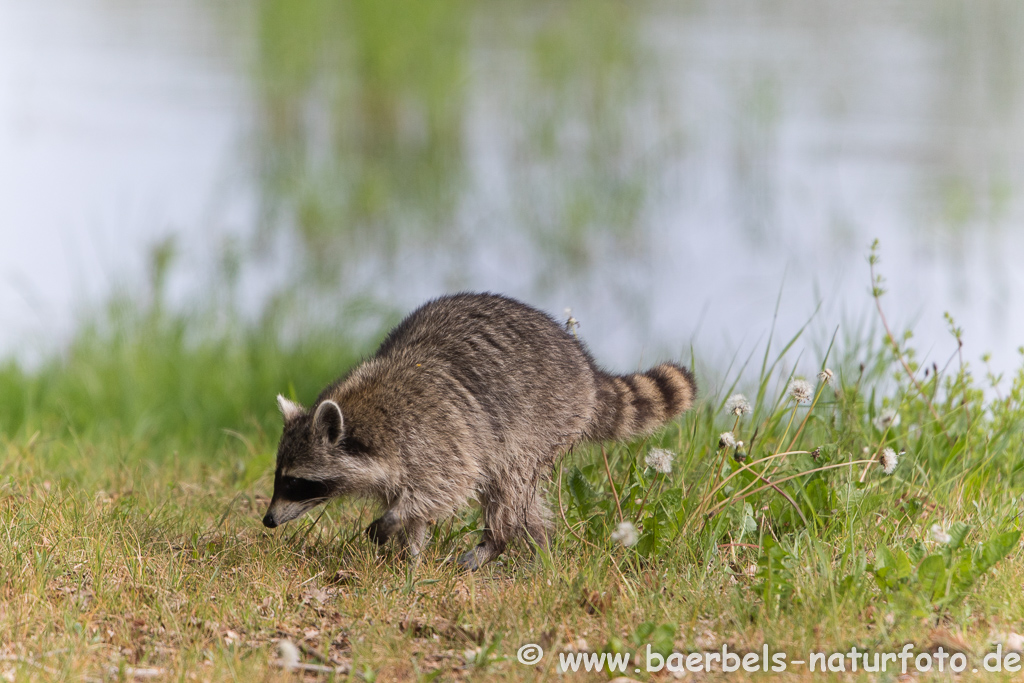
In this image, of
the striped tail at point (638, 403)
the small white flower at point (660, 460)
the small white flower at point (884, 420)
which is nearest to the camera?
the small white flower at point (660, 460)

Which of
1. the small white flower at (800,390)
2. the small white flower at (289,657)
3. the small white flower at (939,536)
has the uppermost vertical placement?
the small white flower at (800,390)

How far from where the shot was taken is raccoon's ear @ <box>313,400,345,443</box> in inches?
161

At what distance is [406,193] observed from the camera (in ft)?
33.9

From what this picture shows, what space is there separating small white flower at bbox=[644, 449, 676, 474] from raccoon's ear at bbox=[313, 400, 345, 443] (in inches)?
48.3

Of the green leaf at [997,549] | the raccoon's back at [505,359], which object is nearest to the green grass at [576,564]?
the green leaf at [997,549]

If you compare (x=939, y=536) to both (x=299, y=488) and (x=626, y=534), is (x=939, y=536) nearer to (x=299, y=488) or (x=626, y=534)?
(x=626, y=534)

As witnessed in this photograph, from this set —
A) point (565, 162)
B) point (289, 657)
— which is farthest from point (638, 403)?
point (565, 162)

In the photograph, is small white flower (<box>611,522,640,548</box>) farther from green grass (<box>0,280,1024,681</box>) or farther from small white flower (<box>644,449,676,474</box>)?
small white flower (<box>644,449,676,474</box>)

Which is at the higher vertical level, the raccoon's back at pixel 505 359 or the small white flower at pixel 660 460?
the raccoon's back at pixel 505 359

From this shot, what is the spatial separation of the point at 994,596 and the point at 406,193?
7765mm

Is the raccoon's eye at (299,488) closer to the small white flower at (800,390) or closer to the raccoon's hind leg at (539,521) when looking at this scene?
the raccoon's hind leg at (539,521)

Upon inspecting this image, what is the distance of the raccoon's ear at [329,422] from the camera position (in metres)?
4.10

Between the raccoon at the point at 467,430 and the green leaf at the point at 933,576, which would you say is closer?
the green leaf at the point at 933,576

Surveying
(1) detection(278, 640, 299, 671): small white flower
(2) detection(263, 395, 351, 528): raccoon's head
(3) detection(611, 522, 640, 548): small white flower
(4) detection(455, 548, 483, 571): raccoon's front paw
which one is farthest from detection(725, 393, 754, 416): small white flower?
(1) detection(278, 640, 299, 671): small white flower
